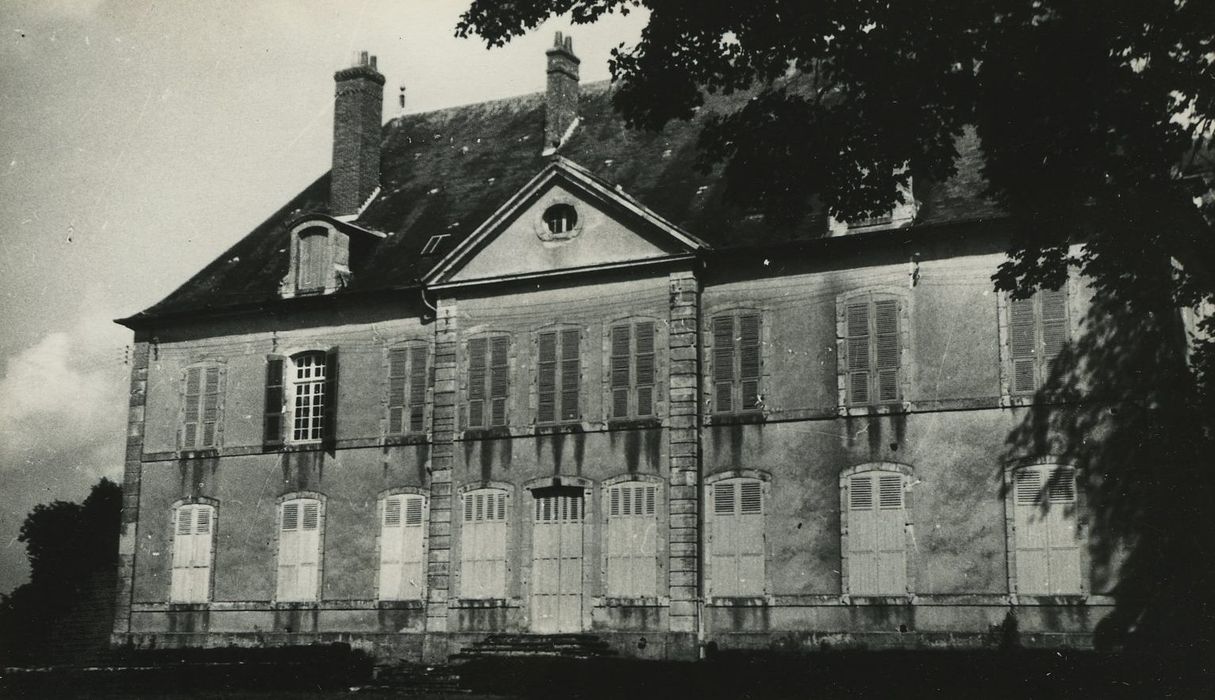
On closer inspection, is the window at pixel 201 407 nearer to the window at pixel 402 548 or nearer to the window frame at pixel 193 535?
the window frame at pixel 193 535

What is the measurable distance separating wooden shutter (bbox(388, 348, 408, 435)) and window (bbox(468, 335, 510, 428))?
1.45 meters

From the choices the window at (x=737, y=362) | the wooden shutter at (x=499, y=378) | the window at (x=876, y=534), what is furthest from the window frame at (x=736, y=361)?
the wooden shutter at (x=499, y=378)

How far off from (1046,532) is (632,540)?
6.26 metres

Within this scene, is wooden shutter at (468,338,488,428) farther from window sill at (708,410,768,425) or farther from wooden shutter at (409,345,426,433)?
window sill at (708,410,768,425)

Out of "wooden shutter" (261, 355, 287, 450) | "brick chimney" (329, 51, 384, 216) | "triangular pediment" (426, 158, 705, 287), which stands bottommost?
"wooden shutter" (261, 355, 287, 450)

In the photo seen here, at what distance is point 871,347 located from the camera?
21078 mm

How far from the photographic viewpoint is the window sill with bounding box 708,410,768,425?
2177cm

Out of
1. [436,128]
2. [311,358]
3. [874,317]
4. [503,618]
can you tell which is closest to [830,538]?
[874,317]

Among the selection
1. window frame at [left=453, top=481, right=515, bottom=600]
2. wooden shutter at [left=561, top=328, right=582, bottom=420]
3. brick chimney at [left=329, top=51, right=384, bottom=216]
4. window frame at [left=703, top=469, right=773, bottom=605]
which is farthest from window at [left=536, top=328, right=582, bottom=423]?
brick chimney at [left=329, top=51, right=384, bottom=216]

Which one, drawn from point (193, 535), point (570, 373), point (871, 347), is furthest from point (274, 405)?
point (871, 347)

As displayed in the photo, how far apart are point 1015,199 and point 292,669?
12.3m

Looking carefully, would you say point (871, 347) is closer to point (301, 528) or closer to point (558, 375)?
point (558, 375)

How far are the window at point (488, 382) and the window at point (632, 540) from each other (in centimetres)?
265

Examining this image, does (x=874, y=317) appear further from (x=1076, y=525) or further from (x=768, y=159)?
(x=768, y=159)
